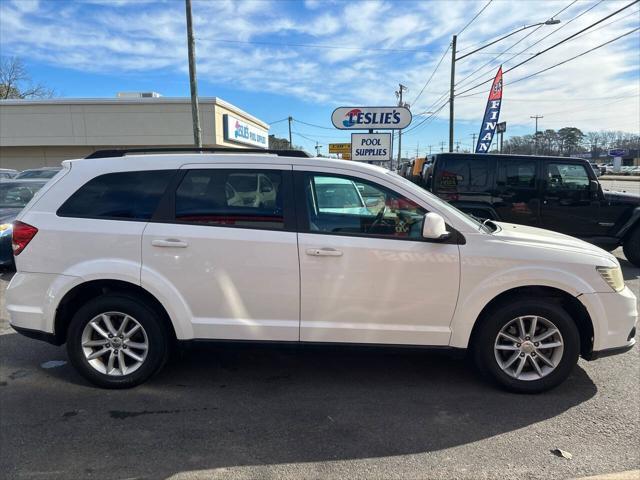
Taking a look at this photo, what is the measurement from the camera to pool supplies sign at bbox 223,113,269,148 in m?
28.3

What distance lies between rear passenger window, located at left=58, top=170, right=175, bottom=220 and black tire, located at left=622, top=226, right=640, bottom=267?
8270 millimetres

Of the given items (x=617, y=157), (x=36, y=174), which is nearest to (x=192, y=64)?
(x=36, y=174)

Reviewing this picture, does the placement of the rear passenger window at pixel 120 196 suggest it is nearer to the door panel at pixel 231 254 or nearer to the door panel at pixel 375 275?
the door panel at pixel 231 254

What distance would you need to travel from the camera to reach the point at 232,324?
3.51 metres

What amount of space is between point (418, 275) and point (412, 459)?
1241 millimetres

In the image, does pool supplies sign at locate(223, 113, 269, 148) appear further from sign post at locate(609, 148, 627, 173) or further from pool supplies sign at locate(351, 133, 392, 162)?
sign post at locate(609, 148, 627, 173)

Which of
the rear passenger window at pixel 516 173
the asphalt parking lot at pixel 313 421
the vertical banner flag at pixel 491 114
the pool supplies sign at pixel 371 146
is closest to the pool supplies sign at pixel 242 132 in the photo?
the vertical banner flag at pixel 491 114

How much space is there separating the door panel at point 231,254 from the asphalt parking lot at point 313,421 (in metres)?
0.24

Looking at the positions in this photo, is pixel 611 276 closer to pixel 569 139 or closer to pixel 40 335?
pixel 40 335

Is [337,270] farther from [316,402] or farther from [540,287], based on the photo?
[540,287]

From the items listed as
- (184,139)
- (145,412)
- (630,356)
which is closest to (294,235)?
(145,412)

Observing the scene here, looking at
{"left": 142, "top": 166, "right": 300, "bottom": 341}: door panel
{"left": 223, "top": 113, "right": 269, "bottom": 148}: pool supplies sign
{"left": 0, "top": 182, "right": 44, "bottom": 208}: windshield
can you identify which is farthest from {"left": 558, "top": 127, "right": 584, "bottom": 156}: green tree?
{"left": 142, "top": 166, "right": 300, "bottom": 341}: door panel

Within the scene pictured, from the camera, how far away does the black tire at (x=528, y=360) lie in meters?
3.44

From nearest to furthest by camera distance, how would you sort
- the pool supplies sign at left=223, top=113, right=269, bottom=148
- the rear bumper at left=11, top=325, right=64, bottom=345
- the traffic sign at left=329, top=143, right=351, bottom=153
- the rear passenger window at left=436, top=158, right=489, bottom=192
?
the rear bumper at left=11, top=325, right=64, bottom=345 → the rear passenger window at left=436, top=158, right=489, bottom=192 → the traffic sign at left=329, top=143, right=351, bottom=153 → the pool supplies sign at left=223, top=113, right=269, bottom=148
